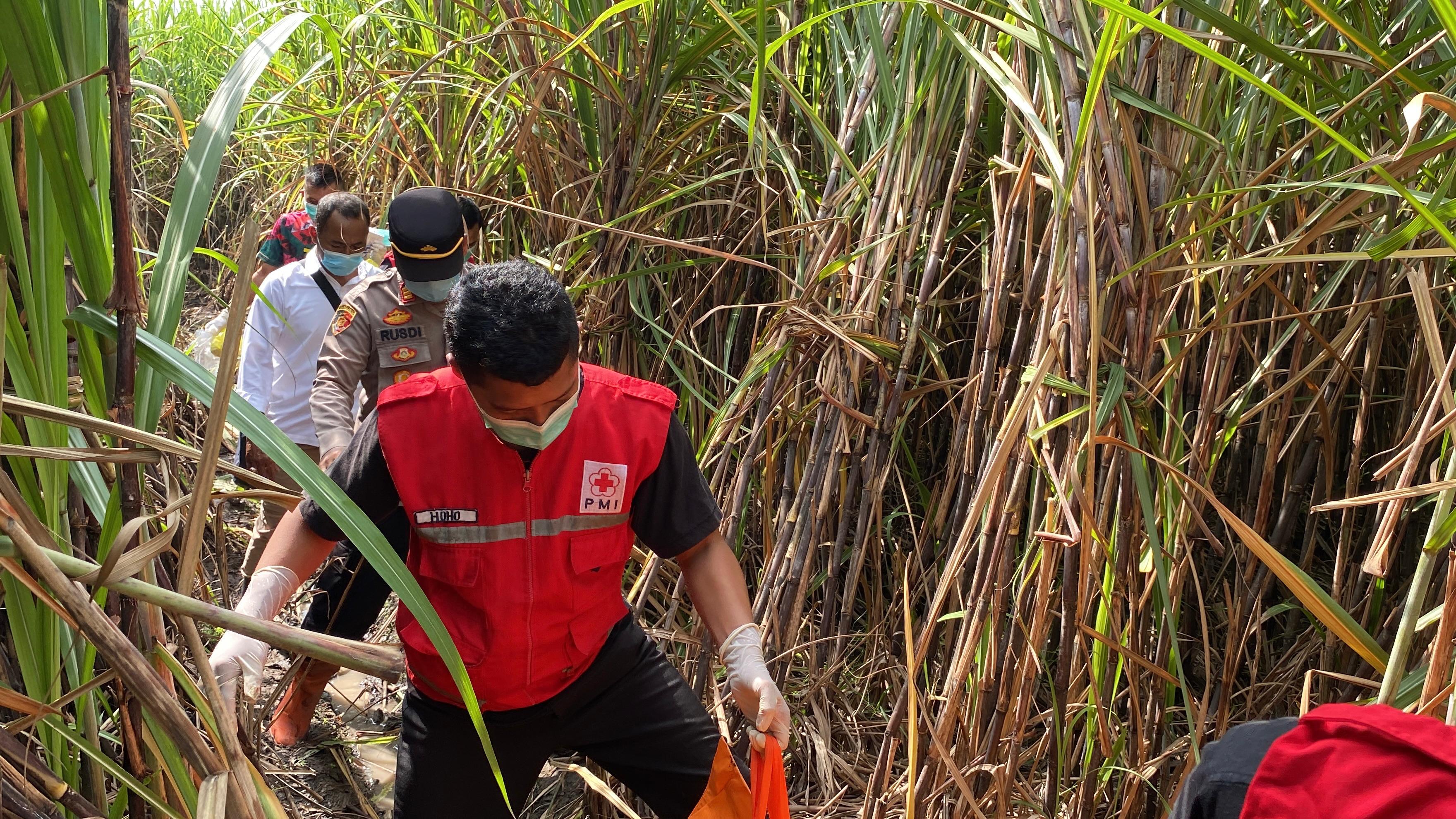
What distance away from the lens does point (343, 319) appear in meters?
2.95

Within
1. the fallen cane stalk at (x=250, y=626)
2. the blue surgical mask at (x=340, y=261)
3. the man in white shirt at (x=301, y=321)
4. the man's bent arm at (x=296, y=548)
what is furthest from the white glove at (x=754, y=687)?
the blue surgical mask at (x=340, y=261)

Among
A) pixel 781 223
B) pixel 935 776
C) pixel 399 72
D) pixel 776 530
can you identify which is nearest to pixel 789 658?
pixel 776 530

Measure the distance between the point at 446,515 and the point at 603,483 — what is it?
26cm

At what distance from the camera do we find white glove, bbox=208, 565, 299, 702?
60.2 inches

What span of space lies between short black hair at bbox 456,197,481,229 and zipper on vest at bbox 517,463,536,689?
58.4 inches

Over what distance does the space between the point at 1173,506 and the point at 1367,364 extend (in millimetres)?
477

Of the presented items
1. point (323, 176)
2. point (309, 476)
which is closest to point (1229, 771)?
point (309, 476)

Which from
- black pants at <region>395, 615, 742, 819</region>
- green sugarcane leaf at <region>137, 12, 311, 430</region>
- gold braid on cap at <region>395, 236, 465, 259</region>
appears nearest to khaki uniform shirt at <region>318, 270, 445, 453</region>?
gold braid on cap at <region>395, 236, 465, 259</region>

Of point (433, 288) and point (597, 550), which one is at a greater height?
point (433, 288)

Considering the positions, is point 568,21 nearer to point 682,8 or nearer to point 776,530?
point 682,8

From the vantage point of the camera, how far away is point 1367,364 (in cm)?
176

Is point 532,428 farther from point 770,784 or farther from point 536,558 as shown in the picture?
point 770,784

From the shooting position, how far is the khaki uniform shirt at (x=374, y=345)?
290 centimetres

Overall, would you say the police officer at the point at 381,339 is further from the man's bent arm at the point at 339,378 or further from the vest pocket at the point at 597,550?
the vest pocket at the point at 597,550
